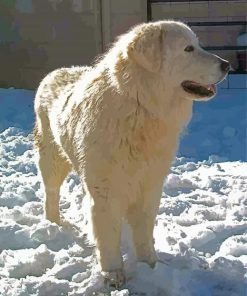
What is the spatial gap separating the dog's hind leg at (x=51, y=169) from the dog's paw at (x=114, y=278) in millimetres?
1237

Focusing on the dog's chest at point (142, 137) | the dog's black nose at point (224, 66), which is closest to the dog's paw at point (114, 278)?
the dog's chest at point (142, 137)

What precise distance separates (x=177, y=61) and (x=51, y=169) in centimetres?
174

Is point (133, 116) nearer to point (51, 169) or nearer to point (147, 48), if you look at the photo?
point (147, 48)

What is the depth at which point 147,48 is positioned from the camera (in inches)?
152

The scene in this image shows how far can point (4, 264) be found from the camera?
14.6 feet

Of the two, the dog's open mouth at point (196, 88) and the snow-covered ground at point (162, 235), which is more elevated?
the dog's open mouth at point (196, 88)

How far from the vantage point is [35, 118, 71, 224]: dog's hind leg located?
16.8 feet

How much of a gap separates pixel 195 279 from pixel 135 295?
43 cm

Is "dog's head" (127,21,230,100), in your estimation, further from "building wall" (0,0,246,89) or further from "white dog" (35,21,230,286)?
"building wall" (0,0,246,89)

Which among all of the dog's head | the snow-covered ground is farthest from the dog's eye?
the snow-covered ground

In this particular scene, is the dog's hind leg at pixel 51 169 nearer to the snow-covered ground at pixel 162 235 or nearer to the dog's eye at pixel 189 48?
the snow-covered ground at pixel 162 235

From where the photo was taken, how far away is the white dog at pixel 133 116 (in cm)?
388

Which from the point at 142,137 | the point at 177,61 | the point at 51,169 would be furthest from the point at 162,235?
the point at 177,61

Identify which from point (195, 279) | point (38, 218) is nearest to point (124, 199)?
point (195, 279)
